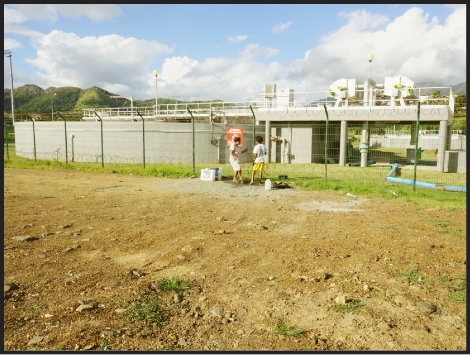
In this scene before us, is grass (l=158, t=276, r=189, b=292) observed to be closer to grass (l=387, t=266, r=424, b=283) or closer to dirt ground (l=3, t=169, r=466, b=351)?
dirt ground (l=3, t=169, r=466, b=351)

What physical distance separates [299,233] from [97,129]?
18438 millimetres

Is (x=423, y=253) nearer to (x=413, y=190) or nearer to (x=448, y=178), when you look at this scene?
(x=413, y=190)

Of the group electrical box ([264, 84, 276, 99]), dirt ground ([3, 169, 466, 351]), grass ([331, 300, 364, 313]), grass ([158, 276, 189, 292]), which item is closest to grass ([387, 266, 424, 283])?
dirt ground ([3, 169, 466, 351])

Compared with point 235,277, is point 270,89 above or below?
above

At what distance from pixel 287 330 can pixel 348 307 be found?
74 centimetres

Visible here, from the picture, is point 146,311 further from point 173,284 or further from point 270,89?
point 270,89

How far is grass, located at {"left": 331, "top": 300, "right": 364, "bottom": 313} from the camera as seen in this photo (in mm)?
3537

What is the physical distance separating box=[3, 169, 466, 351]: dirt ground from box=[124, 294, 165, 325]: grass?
0.02 metres

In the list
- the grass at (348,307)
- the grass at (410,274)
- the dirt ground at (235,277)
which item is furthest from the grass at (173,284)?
the grass at (410,274)

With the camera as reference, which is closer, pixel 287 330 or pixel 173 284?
pixel 287 330

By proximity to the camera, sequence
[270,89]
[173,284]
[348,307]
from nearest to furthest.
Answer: [348,307]
[173,284]
[270,89]

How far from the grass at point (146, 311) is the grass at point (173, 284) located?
26 centimetres

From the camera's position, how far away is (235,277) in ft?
14.2

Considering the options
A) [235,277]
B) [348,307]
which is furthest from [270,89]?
[348,307]
